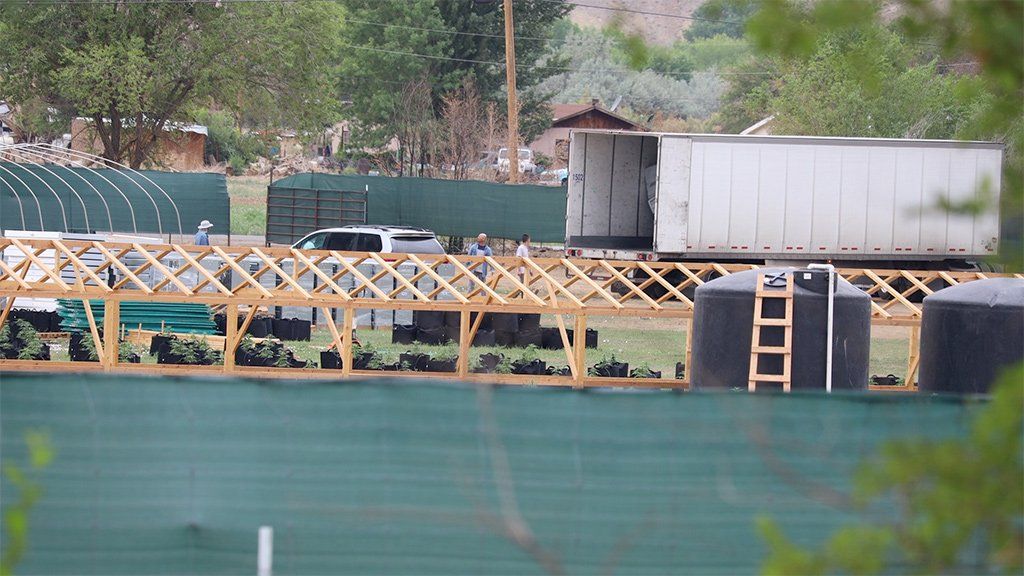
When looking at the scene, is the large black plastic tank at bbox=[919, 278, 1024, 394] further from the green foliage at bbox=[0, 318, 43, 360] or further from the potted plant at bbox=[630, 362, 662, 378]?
the green foliage at bbox=[0, 318, 43, 360]

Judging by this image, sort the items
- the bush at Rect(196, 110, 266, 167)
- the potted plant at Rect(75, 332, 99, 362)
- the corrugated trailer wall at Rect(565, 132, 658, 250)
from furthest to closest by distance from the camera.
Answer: the bush at Rect(196, 110, 266, 167), the corrugated trailer wall at Rect(565, 132, 658, 250), the potted plant at Rect(75, 332, 99, 362)

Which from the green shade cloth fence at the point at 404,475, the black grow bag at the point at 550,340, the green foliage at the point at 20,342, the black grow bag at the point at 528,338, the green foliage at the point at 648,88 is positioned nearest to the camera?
the green shade cloth fence at the point at 404,475

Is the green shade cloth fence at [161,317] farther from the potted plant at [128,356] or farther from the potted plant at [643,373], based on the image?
the potted plant at [643,373]

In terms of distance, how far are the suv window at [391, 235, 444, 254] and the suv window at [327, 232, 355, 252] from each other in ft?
4.07

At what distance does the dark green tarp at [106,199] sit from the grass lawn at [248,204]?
322cm

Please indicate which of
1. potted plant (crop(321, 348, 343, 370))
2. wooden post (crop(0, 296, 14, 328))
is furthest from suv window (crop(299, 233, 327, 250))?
wooden post (crop(0, 296, 14, 328))

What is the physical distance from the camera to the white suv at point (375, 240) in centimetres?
2614

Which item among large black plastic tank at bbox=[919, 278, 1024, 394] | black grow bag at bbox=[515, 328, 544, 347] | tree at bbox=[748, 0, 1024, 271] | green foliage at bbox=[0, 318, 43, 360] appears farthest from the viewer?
black grow bag at bbox=[515, 328, 544, 347]

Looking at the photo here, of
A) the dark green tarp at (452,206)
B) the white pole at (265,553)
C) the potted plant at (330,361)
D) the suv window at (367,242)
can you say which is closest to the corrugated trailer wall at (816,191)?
the suv window at (367,242)

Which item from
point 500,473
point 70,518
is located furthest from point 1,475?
point 500,473

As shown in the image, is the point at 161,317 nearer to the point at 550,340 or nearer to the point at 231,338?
the point at 231,338

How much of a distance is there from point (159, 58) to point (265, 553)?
118 feet

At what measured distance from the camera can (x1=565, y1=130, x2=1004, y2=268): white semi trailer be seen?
27016 mm

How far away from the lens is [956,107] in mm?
37094
